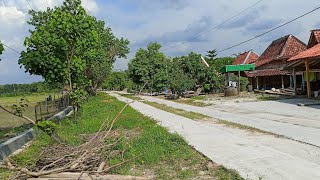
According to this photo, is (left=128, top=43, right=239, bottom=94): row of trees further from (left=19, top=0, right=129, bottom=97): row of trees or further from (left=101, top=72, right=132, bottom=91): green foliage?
(left=101, top=72, right=132, bottom=91): green foliage

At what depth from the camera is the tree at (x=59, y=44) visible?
40.4ft

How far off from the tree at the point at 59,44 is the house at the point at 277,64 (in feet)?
78.2

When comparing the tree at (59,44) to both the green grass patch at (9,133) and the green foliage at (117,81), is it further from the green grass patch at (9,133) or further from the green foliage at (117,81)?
the green foliage at (117,81)

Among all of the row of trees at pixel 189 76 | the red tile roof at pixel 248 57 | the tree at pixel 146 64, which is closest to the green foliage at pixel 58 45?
the row of trees at pixel 189 76

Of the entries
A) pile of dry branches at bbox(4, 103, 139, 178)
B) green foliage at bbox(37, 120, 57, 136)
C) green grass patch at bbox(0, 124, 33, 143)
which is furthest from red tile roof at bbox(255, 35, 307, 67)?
pile of dry branches at bbox(4, 103, 139, 178)

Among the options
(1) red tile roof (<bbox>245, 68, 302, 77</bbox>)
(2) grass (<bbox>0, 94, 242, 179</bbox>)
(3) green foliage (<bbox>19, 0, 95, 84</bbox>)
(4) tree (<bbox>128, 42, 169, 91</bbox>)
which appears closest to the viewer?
(2) grass (<bbox>0, 94, 242, 179</bbox>)

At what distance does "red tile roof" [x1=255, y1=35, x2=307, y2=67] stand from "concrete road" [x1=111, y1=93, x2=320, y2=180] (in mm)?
26013

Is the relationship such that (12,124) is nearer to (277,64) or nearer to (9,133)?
(9,133)

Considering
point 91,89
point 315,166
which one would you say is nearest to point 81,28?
point 315,166

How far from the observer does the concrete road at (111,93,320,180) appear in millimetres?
6113

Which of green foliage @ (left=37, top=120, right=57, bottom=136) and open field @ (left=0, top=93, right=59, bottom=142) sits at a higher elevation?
green foliage @ (left=37, top=120, right=57, bottom=136)

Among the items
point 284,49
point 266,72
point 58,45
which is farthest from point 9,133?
point 284,49

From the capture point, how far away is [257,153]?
7.70 m

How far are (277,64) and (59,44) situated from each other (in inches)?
1070
